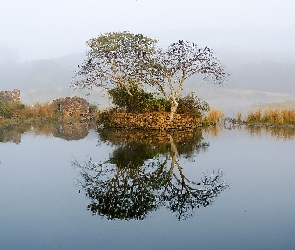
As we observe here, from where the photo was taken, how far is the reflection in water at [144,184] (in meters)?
7.84

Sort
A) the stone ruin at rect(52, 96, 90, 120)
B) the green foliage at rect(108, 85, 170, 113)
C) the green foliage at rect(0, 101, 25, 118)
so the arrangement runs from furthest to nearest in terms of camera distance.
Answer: the stone ruin at rect(52, 96, 90, 120) < the green foliage at rect(0, 101, 25, 118) < the green foliage at rect(108, 85, 170, 113)

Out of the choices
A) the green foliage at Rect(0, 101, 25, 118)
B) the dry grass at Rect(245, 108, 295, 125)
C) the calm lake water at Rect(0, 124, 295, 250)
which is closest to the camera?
the calm lake water at Rect(0, 124, 295, 250)

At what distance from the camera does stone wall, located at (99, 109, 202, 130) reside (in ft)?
75.0

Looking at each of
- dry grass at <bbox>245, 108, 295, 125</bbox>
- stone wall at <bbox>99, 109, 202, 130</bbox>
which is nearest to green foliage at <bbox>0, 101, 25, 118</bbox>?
stone wall at <bbox>99, 109, 202, 130</bbox>

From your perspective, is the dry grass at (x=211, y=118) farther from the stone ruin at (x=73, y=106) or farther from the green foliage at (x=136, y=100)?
the stone ruin at (x=73, y=106)

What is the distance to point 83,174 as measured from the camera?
11.0 m

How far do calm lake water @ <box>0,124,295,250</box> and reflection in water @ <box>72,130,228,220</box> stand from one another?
0.02 m

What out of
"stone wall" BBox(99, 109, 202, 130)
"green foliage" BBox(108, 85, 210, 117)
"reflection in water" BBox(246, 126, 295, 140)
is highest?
"green foliage" BBox(108, 85, 210, 117)

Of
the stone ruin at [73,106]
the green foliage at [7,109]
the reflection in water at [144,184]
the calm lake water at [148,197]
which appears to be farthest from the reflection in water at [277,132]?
the green foliage at [7,109]

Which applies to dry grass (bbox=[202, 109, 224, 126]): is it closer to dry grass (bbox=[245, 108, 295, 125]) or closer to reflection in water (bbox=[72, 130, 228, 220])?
dry grass (bbox=[245, 108, 295, 125])

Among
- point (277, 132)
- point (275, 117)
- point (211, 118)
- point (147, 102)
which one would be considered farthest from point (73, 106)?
point (277, 132)

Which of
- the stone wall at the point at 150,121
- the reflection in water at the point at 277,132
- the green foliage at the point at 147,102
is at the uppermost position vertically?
the green foliage at the point at 147,102

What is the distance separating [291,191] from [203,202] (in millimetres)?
2305

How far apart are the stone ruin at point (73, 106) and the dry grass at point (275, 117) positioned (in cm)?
1457
